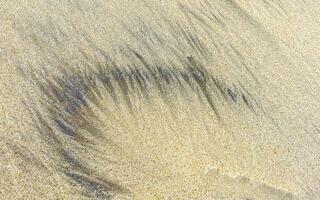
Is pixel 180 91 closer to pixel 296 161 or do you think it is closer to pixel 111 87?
pixel 111 87

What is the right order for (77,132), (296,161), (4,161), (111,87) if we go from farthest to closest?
(296,161) < (111,87) < (77,132) < (4,161)

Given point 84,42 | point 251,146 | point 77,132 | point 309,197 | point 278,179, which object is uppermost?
point 84,42

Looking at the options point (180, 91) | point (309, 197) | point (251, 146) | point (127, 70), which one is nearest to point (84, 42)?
point (127, 70)

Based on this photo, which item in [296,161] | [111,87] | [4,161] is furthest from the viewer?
[296,161]

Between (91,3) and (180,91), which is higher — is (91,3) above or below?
above

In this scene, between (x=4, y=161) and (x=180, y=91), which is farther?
(x=180, y=91)

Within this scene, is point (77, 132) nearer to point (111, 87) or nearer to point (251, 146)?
point (111, 87)
